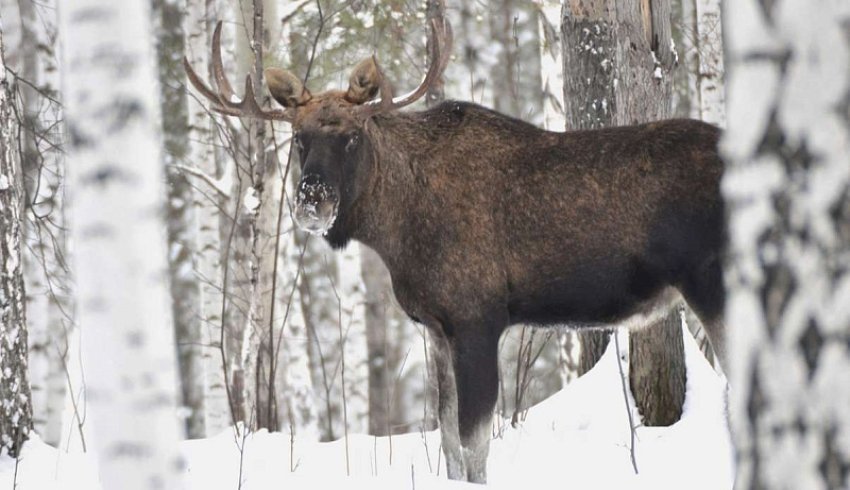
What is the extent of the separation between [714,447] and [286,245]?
23.1 ft

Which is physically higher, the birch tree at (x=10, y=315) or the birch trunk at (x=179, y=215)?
the birch trunk at (x=179, y=215)

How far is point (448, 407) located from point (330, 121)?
1632 mm

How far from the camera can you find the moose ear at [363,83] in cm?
591

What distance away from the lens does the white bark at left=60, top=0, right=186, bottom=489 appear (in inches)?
82.1

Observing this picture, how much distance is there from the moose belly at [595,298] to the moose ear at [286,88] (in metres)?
1.58

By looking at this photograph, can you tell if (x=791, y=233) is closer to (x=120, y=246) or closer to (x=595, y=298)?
(x=120, y=246)

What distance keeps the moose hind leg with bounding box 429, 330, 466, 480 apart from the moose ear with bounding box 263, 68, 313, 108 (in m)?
1.47

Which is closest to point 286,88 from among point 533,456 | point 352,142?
point 352,142

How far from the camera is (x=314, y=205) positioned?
5.41 metres

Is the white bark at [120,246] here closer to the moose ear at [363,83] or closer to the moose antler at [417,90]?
the moose antler at [417,90]

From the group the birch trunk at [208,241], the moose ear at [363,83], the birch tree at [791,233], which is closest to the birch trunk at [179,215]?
the birch trunk at [208,241]

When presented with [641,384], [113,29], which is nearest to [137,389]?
[113,29]

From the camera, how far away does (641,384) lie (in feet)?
21.5

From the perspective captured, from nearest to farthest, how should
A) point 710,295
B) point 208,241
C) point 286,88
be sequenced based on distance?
point 710,295 < point 286,88 < point 208,241
